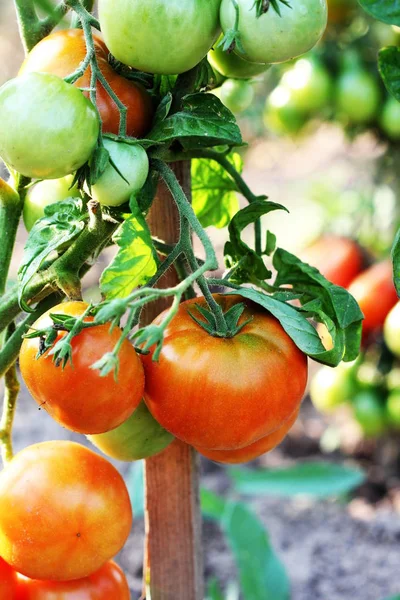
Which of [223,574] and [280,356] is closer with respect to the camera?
[280,356]

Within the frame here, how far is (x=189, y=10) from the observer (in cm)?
54

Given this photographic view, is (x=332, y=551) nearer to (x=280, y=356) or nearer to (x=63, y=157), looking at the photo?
(x=280, y=356)

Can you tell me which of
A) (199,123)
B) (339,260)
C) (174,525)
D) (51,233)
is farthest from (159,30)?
(339,260)

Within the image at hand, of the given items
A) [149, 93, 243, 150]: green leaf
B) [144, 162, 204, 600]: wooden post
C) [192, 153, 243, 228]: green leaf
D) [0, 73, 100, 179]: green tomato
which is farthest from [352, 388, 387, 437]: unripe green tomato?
[0, 73, 100, 179]: green tomato

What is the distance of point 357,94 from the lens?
1.77 meters

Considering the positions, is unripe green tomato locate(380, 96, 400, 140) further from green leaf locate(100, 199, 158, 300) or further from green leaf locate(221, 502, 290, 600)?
green leaf locate(100, 199, 158, 300)

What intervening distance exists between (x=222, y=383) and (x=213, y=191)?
0.32m

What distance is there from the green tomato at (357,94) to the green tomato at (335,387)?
0.64 metres

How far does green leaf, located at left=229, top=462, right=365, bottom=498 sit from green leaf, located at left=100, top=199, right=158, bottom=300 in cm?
135

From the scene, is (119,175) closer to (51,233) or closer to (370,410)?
(51,233)

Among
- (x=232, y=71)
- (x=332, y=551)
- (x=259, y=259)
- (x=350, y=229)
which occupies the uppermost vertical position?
(x=232, y=71)

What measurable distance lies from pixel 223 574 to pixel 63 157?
1.65 meters

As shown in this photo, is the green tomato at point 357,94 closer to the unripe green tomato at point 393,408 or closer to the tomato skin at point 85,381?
the unripe green tomato at point 393,408

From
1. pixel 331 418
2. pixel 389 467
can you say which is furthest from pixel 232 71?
pixel 331 418
